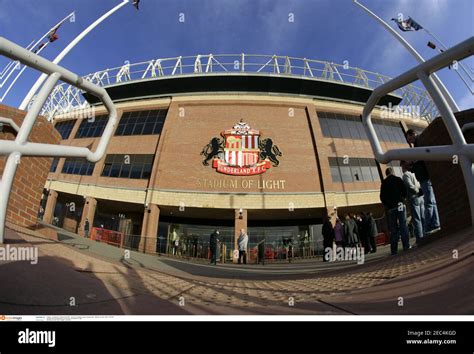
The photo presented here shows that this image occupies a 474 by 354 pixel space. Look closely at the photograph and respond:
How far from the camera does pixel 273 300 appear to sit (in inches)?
47.8

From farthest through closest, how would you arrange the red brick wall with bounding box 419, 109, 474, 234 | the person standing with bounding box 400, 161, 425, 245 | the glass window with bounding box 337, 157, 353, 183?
the glass window with bounding box 337, 157, 353, 183, the person standing with bounding box 400, 161, 425, 245, the red brick wall with bounding box 419, 109, 474, 234

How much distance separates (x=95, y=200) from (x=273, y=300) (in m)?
6.14

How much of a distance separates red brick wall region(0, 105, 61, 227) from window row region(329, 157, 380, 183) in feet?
32.7

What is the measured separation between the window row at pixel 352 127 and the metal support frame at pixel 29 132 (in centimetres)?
839

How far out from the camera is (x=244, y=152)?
36.9ft

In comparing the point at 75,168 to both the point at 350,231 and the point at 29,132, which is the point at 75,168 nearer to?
the point at 29,132

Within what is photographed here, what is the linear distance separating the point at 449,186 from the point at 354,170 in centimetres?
854

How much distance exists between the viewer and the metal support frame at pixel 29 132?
3.76 feet

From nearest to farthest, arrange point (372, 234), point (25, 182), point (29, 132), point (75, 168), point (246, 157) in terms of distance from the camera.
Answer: point (29, 132), point (25, 182), point (372, 234), point (75, 168), point (246, 157)

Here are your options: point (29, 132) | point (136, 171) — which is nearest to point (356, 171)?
point (136, 171)

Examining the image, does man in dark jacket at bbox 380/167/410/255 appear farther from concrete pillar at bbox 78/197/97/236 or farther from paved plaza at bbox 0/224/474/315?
concrete pillar at bbox 78/197/97/236

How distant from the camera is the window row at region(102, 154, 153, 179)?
280 inches

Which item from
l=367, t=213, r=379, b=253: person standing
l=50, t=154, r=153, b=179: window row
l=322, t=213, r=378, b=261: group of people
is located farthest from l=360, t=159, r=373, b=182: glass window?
l=50, t=154, r=153, b=179: window row
